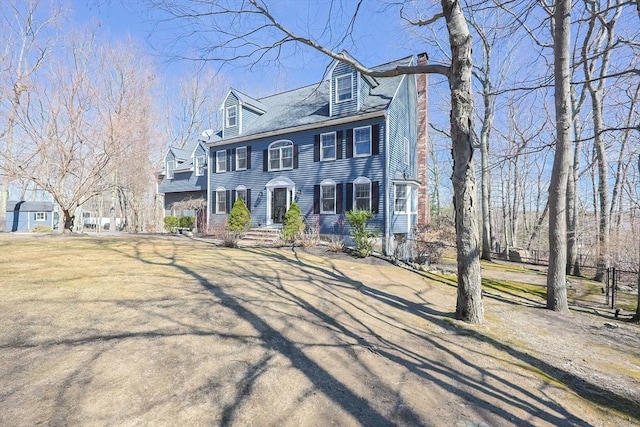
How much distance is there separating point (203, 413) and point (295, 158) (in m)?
13.9

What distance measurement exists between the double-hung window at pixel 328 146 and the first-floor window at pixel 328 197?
4.48 ft

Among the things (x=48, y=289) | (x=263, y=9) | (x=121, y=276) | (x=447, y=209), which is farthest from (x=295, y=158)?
(x=447, y=209)

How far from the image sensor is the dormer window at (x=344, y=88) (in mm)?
14016

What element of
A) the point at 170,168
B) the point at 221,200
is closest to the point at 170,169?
the point at 170,168

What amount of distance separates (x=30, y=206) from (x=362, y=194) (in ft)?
105

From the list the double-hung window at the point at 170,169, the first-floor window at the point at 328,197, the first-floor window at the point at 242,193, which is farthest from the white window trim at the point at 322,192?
the double-hung window at the point at 170,169

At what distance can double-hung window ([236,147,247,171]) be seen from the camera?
17109 millimetres

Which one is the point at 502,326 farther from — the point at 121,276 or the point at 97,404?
the point at 121,276

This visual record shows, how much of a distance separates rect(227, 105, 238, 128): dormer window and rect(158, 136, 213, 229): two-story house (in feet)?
7.29

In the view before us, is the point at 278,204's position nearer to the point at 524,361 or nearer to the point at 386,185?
the point at 386,185

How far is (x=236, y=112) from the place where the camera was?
17.6 meters

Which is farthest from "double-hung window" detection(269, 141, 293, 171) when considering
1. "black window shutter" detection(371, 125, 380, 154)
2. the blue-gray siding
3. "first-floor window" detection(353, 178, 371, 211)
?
"black window shutter" detection(371, 125, 380, 154)

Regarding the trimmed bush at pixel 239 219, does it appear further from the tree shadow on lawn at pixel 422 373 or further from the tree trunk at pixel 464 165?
the tree trunk at pixel 464 165

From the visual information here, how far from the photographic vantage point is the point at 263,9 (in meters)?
5.55
